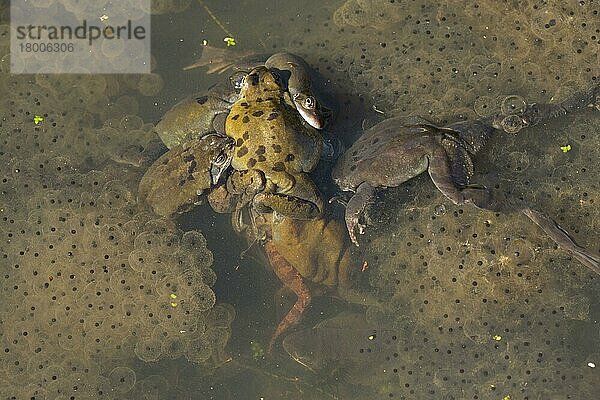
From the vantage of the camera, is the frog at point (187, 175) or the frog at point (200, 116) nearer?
the frog at point (187, 175)

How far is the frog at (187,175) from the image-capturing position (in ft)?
13.8

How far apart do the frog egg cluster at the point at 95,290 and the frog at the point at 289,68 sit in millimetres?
1027

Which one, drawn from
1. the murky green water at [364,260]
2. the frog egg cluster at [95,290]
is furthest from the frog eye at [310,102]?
the frog egg cluster at [95,290]

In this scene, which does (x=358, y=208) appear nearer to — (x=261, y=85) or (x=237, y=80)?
(x=261, y=85)

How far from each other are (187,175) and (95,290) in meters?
1.02

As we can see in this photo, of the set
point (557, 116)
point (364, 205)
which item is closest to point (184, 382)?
point (364, 205)

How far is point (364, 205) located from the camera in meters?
4.17

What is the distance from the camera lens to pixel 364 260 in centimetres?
426

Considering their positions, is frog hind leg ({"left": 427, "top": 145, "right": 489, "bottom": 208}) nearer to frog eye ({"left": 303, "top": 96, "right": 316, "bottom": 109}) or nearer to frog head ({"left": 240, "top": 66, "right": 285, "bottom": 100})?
frog eye ({"left": 303, "top": 96, "right": 316, "bottom": 109})

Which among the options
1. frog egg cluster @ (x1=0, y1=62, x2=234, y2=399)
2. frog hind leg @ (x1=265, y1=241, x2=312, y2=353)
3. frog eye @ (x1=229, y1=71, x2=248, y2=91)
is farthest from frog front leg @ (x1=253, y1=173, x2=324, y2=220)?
frog eye @ (x1=229, y1=71, x2=248, y2=91)

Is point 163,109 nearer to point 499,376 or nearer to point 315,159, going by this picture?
point 315,159

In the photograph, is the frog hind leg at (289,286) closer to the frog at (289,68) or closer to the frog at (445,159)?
the frog at (445,159)

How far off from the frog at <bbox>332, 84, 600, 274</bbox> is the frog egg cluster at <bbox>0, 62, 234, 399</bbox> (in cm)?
122

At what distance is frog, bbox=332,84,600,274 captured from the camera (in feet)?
13.1
